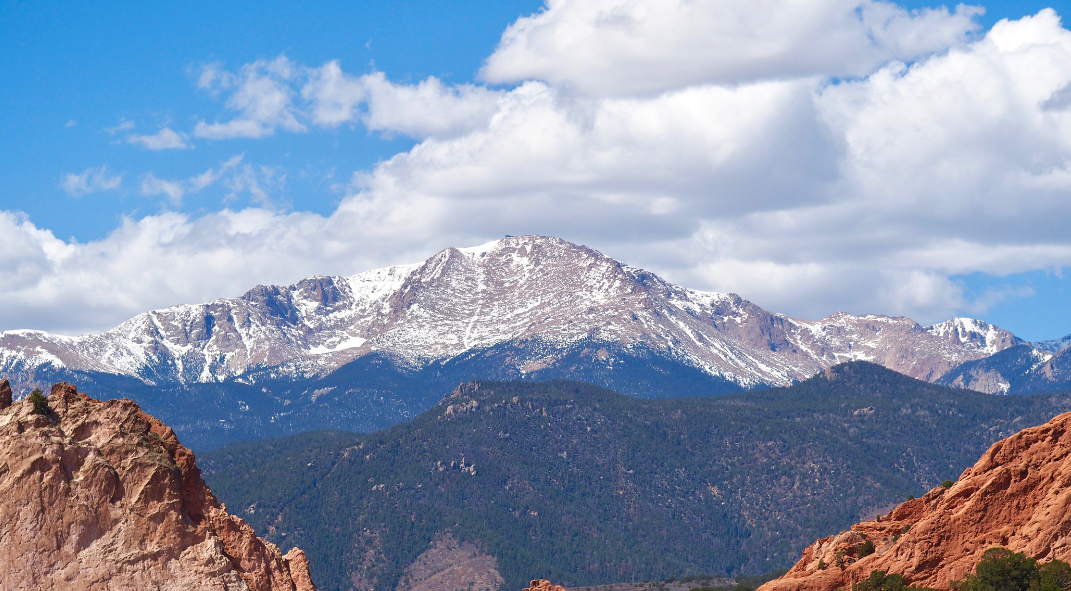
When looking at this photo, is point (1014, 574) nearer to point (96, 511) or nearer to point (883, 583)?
point (883, 583)

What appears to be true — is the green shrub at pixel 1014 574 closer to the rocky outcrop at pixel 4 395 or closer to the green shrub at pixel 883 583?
the green shrub at pixel 883 583

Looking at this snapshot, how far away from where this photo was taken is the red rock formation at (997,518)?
312 feet

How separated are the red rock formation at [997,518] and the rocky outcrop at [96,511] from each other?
40.2 m

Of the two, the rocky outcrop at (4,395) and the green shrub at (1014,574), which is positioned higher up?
the rocky outcrop at (4,395)

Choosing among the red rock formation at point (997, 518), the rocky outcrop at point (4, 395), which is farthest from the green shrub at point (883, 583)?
the rocky outcrop at point (4, 395)

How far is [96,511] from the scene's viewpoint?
8150 cm

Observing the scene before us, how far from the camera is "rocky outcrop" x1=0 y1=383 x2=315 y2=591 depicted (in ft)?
262

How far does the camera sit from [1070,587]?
305ft

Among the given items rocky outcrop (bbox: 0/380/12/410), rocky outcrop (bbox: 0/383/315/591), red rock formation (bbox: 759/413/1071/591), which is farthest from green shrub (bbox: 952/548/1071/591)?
rocky outcrop (bbox: 0/380/12/410)

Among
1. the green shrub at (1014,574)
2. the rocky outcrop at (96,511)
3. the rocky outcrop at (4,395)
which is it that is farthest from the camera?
the green shrub at (1014,574)

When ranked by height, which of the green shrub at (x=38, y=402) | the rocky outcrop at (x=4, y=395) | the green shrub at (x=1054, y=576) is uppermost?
the rocky outcrop at (x=4, y=395)

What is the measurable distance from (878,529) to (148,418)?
5164 centimetres

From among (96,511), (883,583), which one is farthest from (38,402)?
(883,583)

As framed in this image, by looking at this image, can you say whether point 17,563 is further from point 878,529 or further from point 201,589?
point 878,529
